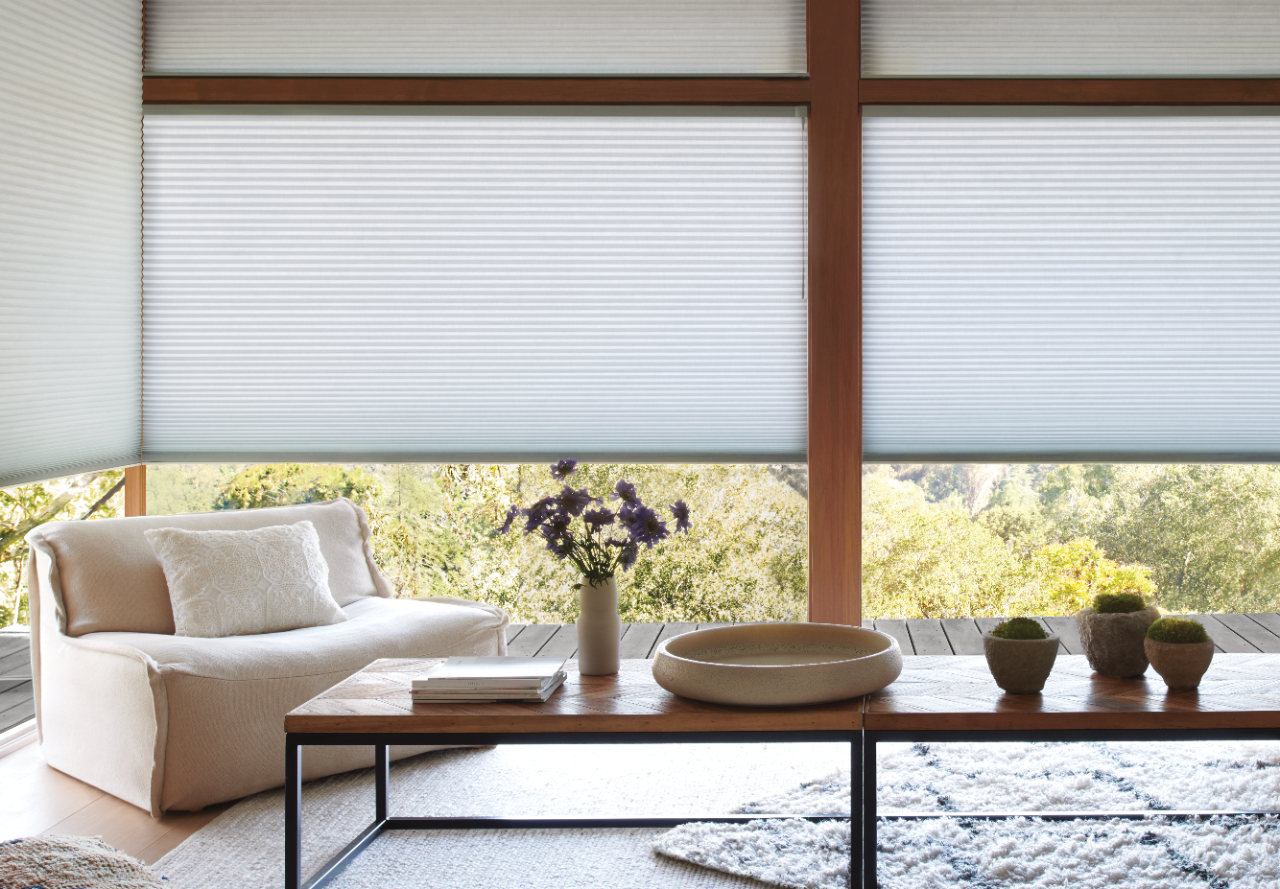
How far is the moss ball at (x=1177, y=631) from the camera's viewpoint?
188 centimetres

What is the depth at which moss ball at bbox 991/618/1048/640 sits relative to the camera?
Answer: 1924 millimetres

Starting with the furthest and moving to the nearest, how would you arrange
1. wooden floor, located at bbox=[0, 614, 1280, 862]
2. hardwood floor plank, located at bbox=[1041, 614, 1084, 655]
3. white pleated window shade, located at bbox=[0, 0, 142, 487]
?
hardwood floor plank, located at bbox=[1041, 614, 1084, 655] → white pleated window shade, located at bbox=[0, 0, 142, 487] → wooden floor, located at bbox=[0, 614, 1280, 862]

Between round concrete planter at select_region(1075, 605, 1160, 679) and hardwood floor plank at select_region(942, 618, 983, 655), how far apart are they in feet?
5.83

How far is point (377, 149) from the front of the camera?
382cm

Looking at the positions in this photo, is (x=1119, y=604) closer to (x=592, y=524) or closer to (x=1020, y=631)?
(x=1020, y=631)

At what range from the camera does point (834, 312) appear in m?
3.73

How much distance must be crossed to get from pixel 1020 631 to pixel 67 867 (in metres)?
1.67

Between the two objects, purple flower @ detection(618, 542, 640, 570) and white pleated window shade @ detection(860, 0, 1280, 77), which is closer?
purple flower @ detection(618, 542, 640, 570)

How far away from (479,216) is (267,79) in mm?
917

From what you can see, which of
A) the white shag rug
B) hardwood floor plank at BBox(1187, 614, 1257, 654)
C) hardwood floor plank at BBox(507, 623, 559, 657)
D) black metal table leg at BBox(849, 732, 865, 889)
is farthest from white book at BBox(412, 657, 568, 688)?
hardwood floor plank at BBox(1187, 614, 1257, 654)

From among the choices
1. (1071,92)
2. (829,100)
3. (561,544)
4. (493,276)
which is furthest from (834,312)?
(561,544)

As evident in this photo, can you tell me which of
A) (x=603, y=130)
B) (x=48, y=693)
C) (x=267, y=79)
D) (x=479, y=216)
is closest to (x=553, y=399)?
(x=479, y=216)

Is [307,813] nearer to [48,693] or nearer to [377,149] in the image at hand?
[48,693]

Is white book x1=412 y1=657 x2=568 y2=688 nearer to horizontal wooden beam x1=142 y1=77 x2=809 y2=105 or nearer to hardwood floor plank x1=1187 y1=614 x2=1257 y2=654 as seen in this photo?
horizontal wooden beam x1=142 y1=77 x2=809 y2=105
